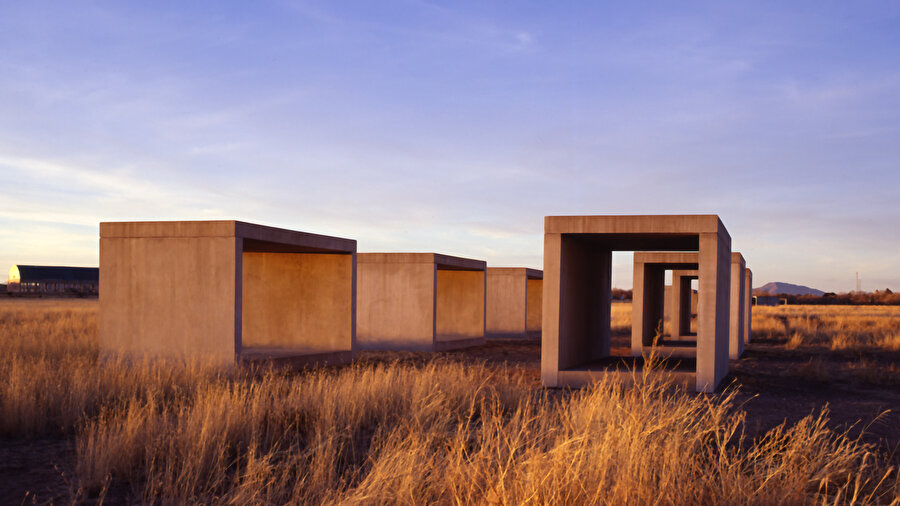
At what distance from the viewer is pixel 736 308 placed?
776 inches

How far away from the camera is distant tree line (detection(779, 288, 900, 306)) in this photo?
81338 mm

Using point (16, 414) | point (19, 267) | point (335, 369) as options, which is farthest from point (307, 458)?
point (19, 267)

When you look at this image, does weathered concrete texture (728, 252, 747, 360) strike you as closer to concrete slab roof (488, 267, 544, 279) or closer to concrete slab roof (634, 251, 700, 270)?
concrete slab roof (634, 251, 700, 270)

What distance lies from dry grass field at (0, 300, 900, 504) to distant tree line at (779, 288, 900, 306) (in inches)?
3144

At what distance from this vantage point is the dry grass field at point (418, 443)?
186 inches

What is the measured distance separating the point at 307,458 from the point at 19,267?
2622 inches

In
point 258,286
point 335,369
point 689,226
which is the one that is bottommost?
point 335,369

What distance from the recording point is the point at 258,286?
16062mm

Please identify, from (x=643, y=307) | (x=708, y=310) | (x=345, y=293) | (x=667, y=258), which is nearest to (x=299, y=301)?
(x=345, y=293)

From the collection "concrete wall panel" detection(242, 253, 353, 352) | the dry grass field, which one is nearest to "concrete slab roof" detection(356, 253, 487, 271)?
"concrete wall panel" detection(242, 253, 353, 352)

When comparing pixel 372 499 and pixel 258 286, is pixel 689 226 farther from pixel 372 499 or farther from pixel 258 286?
pixel 258 286

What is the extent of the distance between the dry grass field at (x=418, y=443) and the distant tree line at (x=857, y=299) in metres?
79.9

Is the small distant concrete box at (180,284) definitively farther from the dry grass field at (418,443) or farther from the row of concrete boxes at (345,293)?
the dry grass field at (418,443)

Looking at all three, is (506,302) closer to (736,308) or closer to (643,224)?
(736,308)
